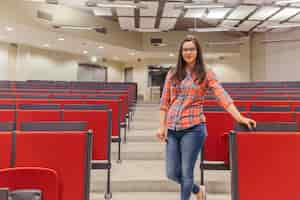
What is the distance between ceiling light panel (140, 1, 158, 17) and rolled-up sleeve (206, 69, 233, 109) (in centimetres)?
766

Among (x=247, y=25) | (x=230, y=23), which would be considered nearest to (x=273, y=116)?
(x=230, y=23)

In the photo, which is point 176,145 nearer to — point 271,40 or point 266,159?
point 266,159

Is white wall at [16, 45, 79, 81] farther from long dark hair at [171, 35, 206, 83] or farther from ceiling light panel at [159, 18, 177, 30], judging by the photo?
long dark hair at [171, 35, 206, 83]

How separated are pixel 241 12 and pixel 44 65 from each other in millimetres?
9692

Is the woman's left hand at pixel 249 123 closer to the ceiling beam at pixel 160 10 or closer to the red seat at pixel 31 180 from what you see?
the red seat at pixel 31 180

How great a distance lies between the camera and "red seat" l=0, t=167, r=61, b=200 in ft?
4.39

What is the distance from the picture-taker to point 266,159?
185cm

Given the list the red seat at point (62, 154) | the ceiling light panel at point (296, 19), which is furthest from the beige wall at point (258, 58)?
the red seat at point (62, 154)

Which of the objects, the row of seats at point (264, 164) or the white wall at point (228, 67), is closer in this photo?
the row of seats at point (264, 164)

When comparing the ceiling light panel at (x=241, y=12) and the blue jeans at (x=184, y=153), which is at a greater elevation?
the ceiling light panel at (x=241, y=12)

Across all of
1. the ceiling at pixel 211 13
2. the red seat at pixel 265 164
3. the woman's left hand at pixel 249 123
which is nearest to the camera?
the red seat at pixel 265 164

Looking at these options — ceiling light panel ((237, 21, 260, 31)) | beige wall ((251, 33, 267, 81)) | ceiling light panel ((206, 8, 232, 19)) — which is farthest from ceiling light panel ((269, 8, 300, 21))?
beige wall ((251, 33, 267, 81))

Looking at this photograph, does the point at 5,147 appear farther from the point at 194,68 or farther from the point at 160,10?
the point at 160,10

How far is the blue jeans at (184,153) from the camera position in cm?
209
